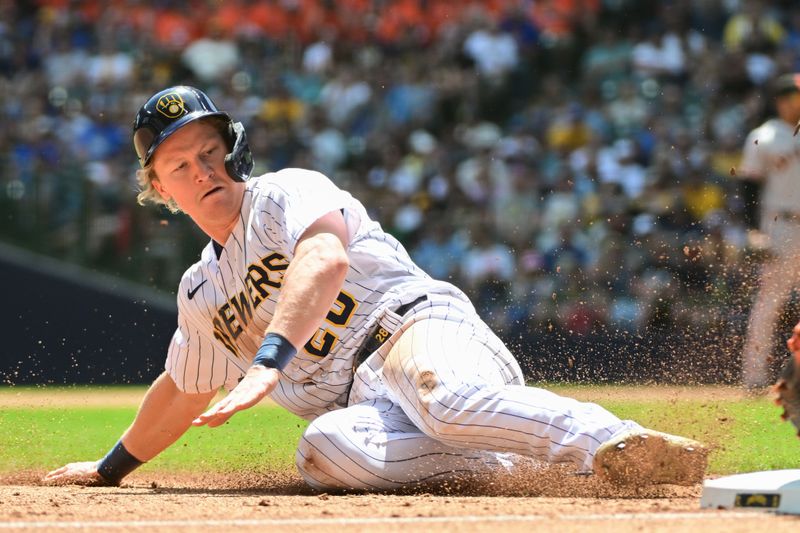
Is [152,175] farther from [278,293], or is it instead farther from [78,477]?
[78,477]

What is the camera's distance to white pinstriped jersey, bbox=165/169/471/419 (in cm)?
351

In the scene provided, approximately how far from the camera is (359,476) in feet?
11.3

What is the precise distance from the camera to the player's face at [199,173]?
11.6 feet

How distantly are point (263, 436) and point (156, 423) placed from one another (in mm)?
1665

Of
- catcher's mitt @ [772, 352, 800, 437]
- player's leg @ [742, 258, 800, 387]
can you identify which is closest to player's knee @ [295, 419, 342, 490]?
catcher's mitt @ [772, 352, 800, 437]

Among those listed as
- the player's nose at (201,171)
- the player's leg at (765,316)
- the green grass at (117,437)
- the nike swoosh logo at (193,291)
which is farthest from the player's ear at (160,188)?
the player's leg at (765,316)

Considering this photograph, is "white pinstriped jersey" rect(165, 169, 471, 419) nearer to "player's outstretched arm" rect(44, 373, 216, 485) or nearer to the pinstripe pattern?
the pinstripe pattern

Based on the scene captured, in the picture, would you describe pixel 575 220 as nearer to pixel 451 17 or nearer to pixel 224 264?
pixel 451 17

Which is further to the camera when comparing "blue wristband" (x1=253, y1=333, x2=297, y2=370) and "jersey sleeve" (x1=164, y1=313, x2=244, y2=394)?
"jersey sleeve" (x1=164, y1=313, x2=244, y2=394)

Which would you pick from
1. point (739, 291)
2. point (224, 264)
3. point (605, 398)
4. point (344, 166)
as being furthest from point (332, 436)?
point (344, 166)

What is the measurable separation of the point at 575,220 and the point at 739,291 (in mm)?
2324

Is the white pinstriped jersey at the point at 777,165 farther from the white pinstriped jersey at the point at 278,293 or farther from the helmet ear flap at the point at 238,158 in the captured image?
the helmet ear flap at the point at 238,158

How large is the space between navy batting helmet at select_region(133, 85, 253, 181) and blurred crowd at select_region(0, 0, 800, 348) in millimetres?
4958

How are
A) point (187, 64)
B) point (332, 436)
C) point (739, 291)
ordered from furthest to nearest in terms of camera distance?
point (187, 64), point (739, 291), point (332, 436)
